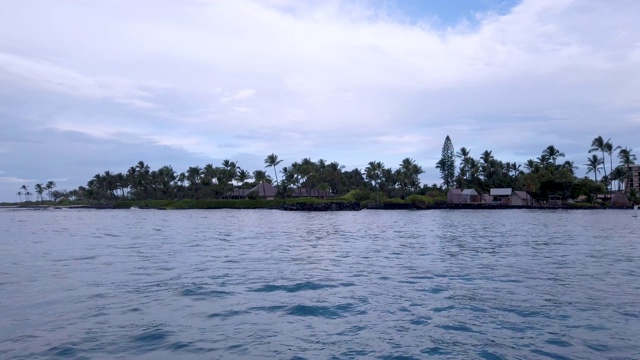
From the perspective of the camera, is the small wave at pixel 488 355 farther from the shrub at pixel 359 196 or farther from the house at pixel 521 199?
the shrub at pixel 359 196

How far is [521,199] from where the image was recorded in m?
104

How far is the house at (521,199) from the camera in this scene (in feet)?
340

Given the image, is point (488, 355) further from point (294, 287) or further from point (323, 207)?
point (323, 207)

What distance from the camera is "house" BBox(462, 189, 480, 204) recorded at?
107250 millimetres

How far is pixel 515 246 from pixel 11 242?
30456mm

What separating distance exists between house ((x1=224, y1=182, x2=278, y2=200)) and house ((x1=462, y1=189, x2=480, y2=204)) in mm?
43913

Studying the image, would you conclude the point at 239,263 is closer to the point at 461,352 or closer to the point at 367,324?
the point at 367,324

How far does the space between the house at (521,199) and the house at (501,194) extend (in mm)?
1931

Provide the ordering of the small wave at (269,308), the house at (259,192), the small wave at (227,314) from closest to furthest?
the small wave at (227,314), the small wave at (269,308), the house at (259,192)

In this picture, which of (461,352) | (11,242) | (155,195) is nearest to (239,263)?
(461,352)

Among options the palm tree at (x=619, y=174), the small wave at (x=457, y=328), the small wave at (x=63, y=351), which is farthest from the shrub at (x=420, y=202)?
the small wave at (x=63, y=351)

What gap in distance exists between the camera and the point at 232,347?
29.8 feet

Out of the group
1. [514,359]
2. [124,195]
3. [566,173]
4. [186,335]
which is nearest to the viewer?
[514,359]

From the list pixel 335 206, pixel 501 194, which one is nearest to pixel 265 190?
pixel 335 206
